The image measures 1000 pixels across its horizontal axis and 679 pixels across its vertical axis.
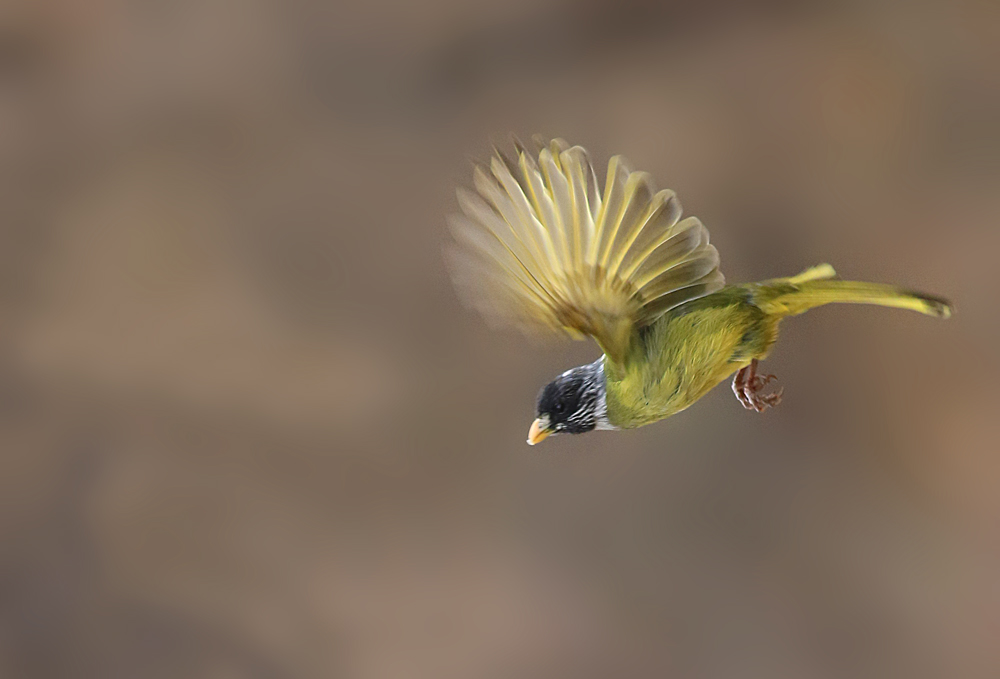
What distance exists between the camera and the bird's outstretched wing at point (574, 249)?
335 mm

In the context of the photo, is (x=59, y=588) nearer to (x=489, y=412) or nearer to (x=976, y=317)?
(x=489, y=412)

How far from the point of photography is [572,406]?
1.36 feet

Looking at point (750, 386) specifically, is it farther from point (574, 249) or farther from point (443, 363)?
point (443, 363)

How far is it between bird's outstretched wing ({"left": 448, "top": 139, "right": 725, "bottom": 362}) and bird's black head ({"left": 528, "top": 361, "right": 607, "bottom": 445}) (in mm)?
20

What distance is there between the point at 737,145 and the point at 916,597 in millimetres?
401

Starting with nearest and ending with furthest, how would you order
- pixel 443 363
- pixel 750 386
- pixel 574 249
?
pixel 574 249, pixel 750 386, pixel 443 363

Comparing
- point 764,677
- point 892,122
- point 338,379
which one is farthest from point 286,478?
point 892,122

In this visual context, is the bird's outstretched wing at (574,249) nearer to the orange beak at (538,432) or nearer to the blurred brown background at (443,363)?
the orange beak at (538,432)

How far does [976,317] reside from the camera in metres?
0.74

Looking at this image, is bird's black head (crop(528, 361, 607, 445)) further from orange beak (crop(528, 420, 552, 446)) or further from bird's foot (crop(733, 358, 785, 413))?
bird's foot (crop(733, 358, 785, 413))

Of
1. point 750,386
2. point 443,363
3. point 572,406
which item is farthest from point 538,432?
point 443,363

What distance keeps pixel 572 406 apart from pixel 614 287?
2.5 inches

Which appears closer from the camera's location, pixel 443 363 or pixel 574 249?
pixel 574 249

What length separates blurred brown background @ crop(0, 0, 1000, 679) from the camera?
741 mm
